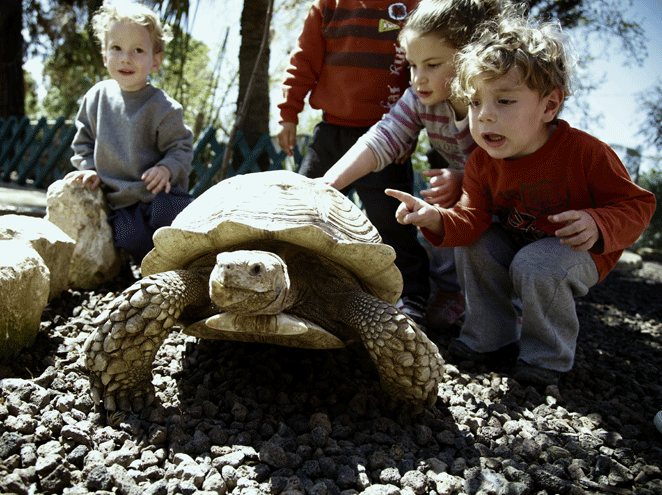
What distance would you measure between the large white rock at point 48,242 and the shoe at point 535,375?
2298 millimetres

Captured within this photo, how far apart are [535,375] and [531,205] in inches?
29.7

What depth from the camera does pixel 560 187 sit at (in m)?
2.47

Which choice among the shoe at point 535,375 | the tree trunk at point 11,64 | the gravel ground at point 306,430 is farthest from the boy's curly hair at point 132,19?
the tree trunk at point 11,64

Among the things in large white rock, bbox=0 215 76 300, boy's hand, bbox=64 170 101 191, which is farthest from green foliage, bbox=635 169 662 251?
large white rock, bbox=0 215 76 300

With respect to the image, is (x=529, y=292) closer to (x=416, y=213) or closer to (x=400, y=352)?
(x=416, y=213)

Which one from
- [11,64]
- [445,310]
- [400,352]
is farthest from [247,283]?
[11,64]

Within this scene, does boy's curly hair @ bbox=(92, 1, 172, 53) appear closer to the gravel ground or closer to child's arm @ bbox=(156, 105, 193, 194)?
child's arm @ bbox=(156, 105, 193, 194)

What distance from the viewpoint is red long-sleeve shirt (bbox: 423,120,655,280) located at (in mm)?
2320

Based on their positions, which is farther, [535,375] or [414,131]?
[414,131]

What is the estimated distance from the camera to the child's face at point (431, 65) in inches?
106

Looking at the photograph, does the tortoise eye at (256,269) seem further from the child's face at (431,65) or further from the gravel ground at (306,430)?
the child's face at (431,65)

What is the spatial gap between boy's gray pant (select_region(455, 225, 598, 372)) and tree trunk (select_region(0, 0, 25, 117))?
32.1ft

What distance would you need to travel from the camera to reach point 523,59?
2.29 meters

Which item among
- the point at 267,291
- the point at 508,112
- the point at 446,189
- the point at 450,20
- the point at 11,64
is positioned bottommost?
the point at 267,291
